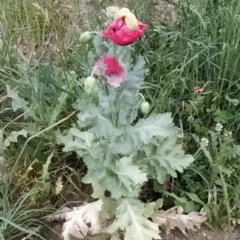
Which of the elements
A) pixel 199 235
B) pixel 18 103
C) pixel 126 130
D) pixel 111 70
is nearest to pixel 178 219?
pixel 199 235

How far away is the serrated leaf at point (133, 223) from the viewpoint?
7.02 feet

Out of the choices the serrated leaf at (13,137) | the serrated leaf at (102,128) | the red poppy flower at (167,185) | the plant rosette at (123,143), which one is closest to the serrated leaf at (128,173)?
the plant rosette at (123,143)

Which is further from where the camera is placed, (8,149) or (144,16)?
(144,16)

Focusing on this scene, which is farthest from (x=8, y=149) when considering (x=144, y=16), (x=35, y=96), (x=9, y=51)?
(x=144, y=16)

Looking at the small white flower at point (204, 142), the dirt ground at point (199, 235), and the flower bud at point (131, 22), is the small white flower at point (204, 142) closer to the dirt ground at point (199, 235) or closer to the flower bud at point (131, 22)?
the dirt ground at point (199, 235)

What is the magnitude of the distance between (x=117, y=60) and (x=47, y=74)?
719 millimetres

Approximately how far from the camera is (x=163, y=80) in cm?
261

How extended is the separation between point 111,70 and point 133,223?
602 mm

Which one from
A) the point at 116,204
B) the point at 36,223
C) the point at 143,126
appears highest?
the point at 143,126

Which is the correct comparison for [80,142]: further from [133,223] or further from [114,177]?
[133,223]

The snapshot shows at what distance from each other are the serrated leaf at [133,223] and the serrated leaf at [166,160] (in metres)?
0.15

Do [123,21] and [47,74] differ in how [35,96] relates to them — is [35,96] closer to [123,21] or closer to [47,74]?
[47,74]

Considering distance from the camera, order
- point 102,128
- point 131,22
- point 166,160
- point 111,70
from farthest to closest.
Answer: point 166,160 < point 102,128 < point 111,70 < point 131,22

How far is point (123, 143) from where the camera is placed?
2.15 m
